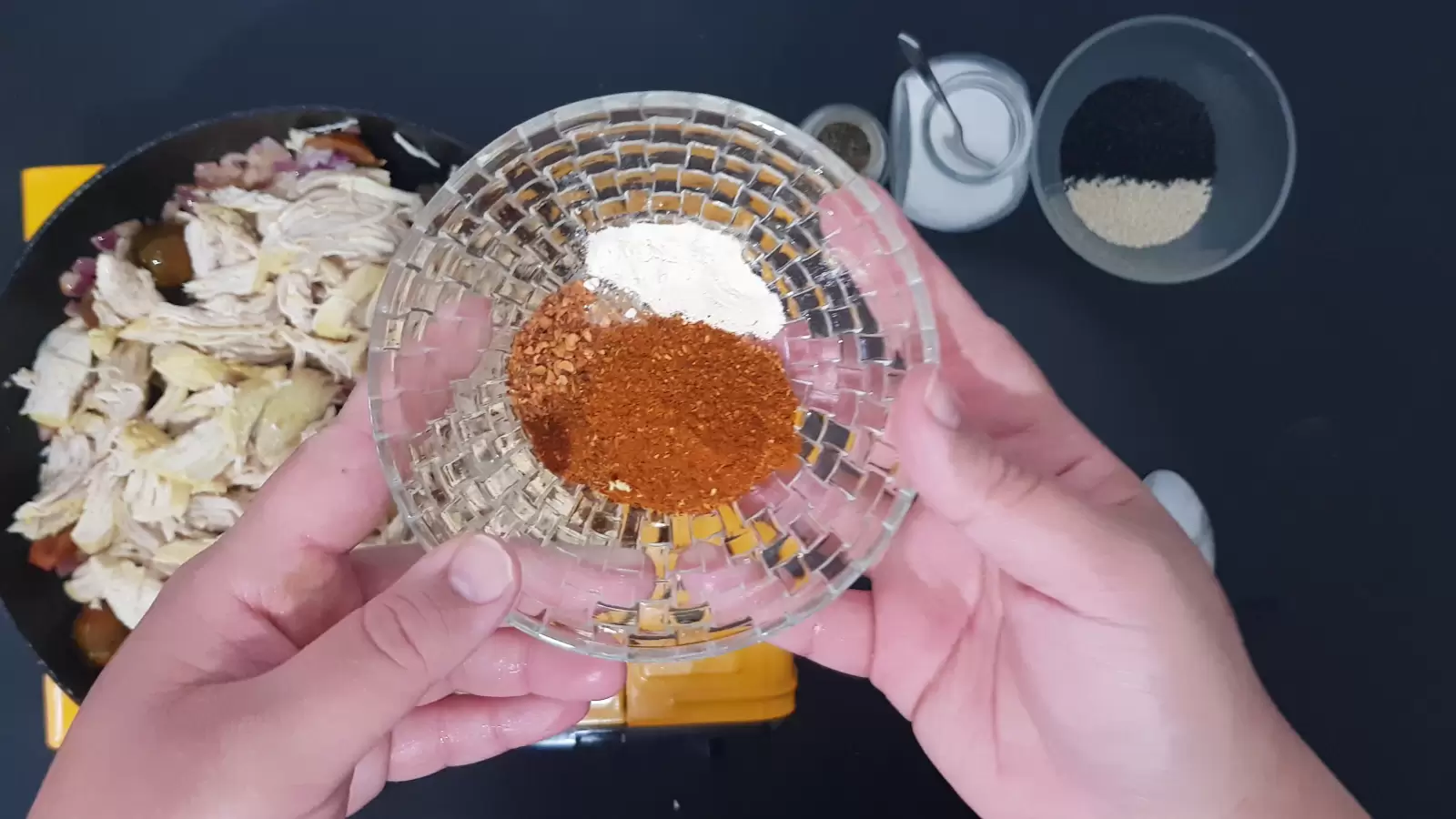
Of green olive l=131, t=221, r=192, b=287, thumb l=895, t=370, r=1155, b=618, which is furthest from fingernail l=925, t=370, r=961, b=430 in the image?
green olive l=131, t=221, r=192, b=287

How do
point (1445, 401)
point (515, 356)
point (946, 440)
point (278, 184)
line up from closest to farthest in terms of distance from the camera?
point (946, 440), point (515, 356), point (278, 184), point (1445, 401)

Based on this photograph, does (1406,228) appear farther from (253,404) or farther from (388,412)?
(253,404)

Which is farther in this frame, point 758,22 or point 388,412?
point 758,22

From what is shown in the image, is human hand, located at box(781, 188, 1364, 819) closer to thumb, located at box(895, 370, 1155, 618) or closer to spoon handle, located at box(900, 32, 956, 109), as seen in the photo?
thumb, located at box(895, 370, 1155, 618)

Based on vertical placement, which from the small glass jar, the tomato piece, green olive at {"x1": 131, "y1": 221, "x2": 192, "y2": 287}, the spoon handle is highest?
the spoon handle

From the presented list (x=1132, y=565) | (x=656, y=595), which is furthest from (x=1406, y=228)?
(x=656, y=595)

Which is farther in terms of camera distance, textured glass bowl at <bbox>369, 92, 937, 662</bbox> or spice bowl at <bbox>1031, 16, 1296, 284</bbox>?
spice bowl at <bbox>1031, 16, 1296, 284</bbox>

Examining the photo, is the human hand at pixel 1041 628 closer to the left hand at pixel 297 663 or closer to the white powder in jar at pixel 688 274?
the white powder in jar at pixel 688 274
